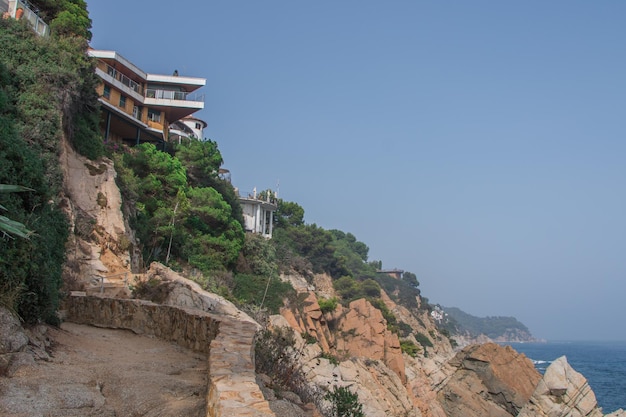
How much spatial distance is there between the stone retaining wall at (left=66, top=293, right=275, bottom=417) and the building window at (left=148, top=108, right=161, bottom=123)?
26965 millimetres

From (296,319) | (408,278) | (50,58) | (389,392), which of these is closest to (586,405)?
(389,392)

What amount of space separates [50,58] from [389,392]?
21405mm

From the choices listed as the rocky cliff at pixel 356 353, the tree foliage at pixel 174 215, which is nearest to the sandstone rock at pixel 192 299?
the rocky cliff at pixel 356 353

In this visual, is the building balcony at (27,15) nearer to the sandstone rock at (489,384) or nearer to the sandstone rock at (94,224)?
the sandstone rock at (94,224)

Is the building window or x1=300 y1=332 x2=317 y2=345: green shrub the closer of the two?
x1=300 y1=332 x2=317 y2=345: green shrub

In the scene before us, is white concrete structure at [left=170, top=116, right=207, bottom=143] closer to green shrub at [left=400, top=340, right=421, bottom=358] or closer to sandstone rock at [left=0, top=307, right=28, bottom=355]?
green shrub at [left=400, top=340, right=421, bottom=358]

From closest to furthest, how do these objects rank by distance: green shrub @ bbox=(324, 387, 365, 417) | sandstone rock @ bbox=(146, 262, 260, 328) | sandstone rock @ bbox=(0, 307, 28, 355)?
sandstone rock @ bbox=(0, 307, 28, 355) < green shrub @ bbox=(324, 387, 365, 417) < sandstone rock @ bbox=(146, 262, 260, 328)

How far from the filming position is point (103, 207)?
21.5 meters

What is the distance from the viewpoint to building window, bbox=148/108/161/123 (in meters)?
38.5

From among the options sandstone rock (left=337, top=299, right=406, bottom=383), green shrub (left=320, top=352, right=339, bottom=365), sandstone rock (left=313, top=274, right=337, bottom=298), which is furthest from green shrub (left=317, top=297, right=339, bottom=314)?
sandstone rock (left=313, top=274, right=337, bottom=298)

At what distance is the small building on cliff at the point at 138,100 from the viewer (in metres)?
34.8

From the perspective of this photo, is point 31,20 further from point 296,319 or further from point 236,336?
point 236,336

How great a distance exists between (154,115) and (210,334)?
32.7 metres

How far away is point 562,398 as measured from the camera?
2428 centimetres
